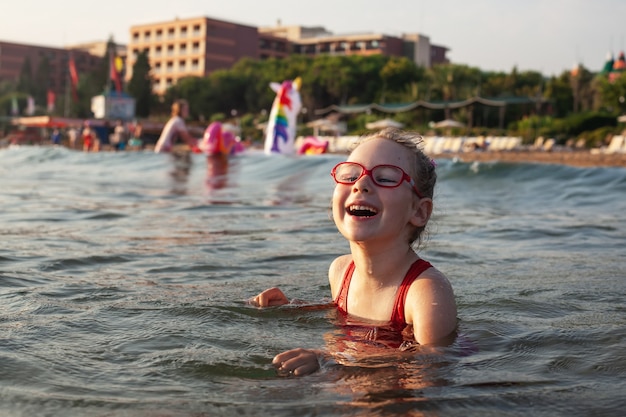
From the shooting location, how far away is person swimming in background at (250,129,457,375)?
290cm

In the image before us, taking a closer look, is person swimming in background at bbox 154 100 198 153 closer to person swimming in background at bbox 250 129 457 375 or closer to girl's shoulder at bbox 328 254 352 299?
girl's shoulder at bbox 328 254 352 299

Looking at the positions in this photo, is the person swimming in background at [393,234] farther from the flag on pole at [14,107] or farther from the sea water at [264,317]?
the flag on pole at [14,107]

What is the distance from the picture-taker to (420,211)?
3090mm

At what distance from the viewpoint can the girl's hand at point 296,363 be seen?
2.56 m

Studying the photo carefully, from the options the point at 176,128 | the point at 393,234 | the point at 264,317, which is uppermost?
the point at 176,128

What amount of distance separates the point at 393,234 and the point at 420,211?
167 mm

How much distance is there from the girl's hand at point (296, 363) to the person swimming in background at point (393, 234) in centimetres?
43

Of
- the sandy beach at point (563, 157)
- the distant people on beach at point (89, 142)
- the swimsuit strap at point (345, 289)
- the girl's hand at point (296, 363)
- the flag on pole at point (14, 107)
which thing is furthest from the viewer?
the flag on pole at point (14, 107)

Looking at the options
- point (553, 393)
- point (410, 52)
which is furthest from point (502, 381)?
point (410, 52)

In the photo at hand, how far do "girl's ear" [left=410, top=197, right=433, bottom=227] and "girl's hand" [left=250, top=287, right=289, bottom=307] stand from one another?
0.89 meters

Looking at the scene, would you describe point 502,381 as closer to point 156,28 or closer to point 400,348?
point 400,348

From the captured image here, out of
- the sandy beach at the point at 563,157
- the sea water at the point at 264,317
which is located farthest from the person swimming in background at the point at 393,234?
the sandy beach at the point at 563,157

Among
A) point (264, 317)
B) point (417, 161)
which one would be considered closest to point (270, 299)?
point (264, 317)

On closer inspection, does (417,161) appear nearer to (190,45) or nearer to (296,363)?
(296,363)
